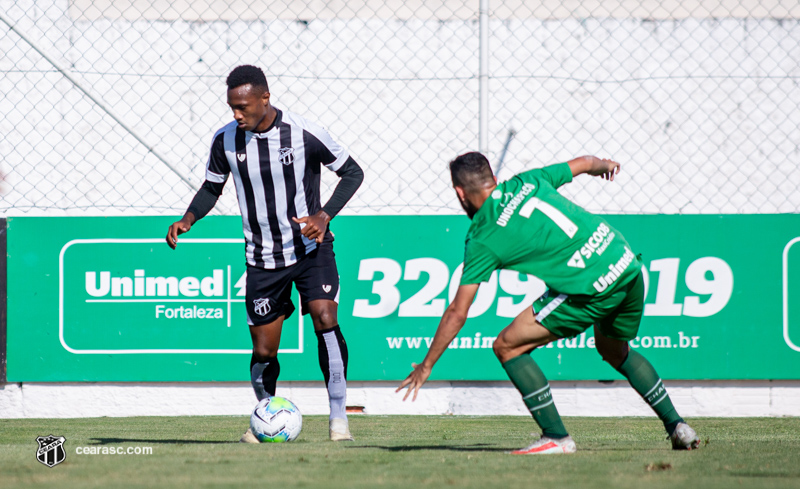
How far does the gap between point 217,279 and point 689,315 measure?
3.54 metres

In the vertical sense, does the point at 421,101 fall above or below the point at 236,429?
above

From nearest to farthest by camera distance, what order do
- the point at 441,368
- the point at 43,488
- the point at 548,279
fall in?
the point at 43,488 → the point at 548,279 → the point at 441,368

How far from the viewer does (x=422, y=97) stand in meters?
7.26

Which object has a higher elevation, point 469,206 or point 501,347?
point 469,206

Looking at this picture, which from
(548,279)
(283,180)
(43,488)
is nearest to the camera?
(43,488)

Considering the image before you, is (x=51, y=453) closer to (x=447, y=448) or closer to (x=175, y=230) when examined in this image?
(x=175, y=230)

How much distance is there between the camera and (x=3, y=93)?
7172mm

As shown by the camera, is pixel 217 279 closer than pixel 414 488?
No

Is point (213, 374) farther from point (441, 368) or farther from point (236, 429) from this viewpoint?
point (441, 368)

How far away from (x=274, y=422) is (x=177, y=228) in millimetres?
1152

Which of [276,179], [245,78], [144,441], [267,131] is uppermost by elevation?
[245,78]

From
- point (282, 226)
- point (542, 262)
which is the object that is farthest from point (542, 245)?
point (282, 226)

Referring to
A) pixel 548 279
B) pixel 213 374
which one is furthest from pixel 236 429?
pixel 548 279

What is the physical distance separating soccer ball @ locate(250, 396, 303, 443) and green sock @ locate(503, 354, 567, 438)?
130 cm
